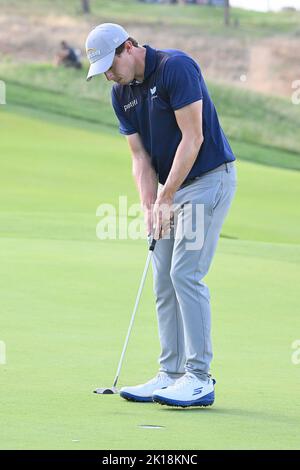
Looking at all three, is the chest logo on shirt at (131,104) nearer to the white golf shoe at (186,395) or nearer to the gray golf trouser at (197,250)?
the gray golf trouser at (197,250)

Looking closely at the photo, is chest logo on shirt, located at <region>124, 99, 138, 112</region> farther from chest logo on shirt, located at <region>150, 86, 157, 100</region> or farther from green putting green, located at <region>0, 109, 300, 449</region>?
green putting green, located at <region>0, 109, 300, 449</region>

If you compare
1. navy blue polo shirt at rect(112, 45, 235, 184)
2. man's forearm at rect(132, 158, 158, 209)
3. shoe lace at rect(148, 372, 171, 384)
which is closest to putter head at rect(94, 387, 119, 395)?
shoe lace at rect(148, 372, 171, 384)

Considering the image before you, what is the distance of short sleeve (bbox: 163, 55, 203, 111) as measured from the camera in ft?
18.7

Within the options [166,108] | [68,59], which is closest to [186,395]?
[166,108]

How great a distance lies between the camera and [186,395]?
580cm

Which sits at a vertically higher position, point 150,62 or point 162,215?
point 150,62

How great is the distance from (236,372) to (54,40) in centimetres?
4697

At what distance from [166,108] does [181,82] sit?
178mm

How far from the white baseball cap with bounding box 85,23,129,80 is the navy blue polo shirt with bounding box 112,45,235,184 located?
16 cm

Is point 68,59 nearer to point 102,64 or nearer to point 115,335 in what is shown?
point 115,335

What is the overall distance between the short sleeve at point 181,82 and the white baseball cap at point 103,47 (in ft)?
0.84

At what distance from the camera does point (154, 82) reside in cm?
582
